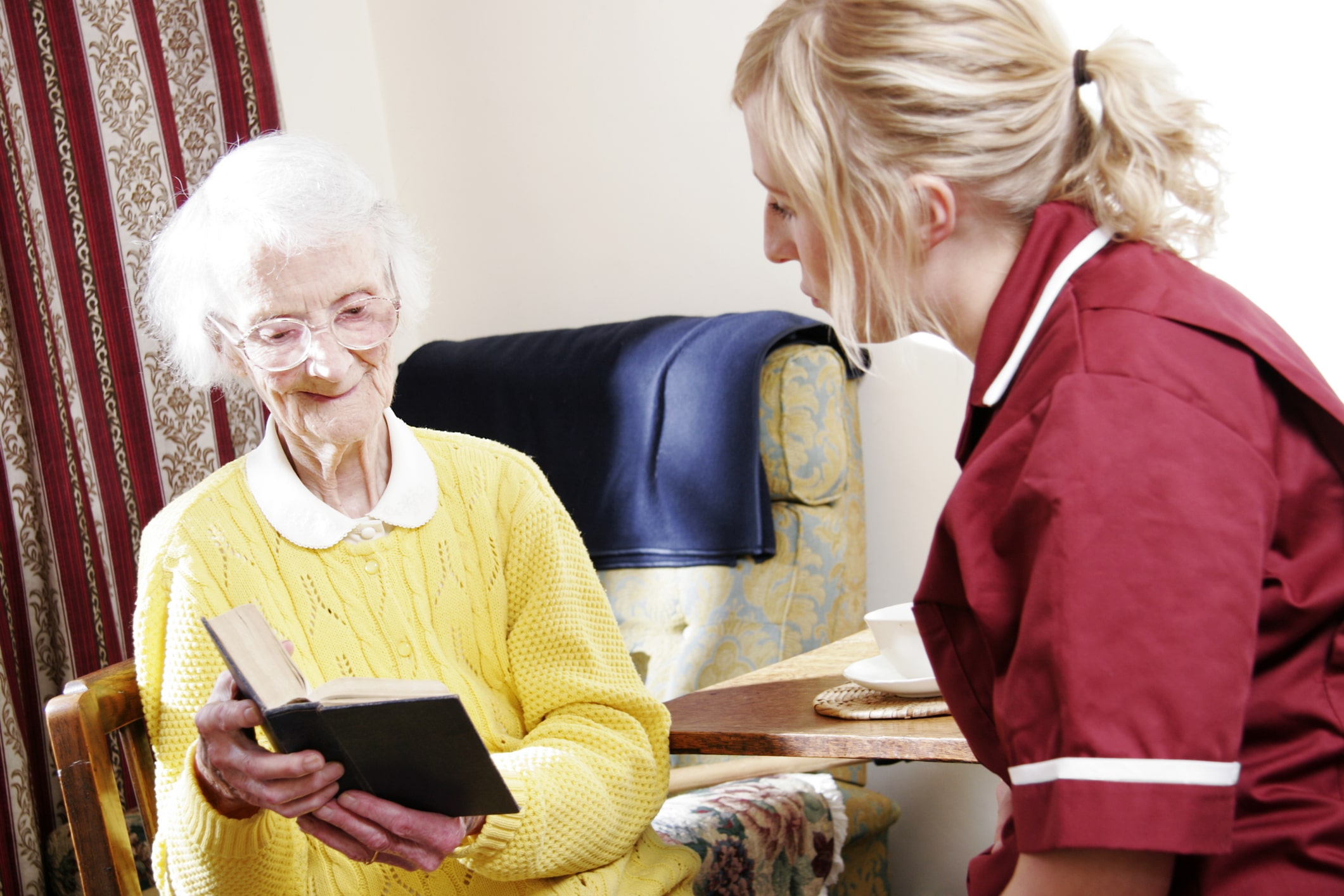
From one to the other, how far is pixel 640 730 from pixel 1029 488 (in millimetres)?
744

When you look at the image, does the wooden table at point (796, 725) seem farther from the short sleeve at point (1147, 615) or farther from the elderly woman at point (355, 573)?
the short sleeve at point (1147, 615)

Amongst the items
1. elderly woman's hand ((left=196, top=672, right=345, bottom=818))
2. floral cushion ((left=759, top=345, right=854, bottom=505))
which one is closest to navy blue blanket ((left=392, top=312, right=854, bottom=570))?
floral cushion ((left=759, top=345, right=854, bottom=505))

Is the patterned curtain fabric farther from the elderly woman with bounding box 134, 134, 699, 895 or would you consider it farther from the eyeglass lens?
the eyeglass lens

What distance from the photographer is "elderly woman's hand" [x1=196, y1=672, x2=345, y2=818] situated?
39.8 inches

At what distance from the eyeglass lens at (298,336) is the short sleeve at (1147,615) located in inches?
35.0

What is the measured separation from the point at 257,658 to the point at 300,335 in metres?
0.44

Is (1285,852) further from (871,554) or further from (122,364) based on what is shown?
(122,364)

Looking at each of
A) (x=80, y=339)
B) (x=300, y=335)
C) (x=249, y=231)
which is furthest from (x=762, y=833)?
(x=80, y=339)

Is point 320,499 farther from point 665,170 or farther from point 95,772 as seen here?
point 665,170

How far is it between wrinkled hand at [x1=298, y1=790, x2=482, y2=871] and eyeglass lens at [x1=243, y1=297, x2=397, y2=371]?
1.65 feet

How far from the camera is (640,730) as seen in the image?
4.30ft

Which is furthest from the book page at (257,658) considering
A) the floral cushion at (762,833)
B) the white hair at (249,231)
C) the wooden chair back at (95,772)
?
the floral cushion at (762,833)

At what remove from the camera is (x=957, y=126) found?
31.0 inches

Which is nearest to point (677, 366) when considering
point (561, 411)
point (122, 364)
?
point (561, 411)
